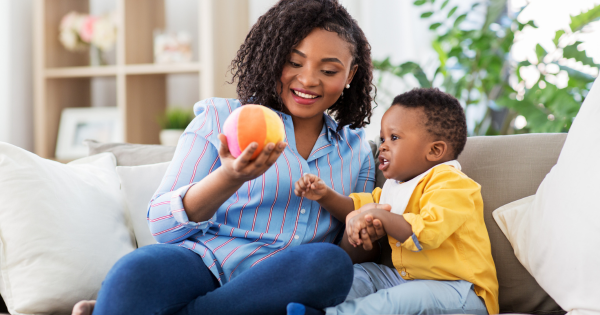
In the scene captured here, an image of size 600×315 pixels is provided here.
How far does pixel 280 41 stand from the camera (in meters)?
1.21

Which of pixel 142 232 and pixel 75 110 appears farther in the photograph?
pixel 75 110

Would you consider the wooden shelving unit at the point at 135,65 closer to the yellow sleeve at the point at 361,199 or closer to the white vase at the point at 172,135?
the white vase at the point at 172,135

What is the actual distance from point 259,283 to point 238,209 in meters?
0.25

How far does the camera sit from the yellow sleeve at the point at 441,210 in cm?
104

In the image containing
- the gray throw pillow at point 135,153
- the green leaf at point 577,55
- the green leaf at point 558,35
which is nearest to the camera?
the gray throw pillow at point 135,153

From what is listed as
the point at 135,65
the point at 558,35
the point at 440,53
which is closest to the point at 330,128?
the point at 440,53

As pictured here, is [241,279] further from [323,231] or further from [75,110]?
[75,110]

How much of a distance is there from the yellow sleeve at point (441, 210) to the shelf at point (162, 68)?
5.71 feet

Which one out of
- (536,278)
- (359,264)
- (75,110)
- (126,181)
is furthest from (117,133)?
(536,278)

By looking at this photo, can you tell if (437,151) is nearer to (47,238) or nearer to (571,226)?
(571,226)

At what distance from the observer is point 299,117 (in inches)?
51.6

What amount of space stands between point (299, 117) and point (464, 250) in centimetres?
54

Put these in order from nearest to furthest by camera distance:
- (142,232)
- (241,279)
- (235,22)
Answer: (241,279) < (142,232) < (235,22)

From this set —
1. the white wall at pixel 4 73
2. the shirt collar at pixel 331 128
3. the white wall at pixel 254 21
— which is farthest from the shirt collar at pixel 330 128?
the white wall at pixel 4 73
